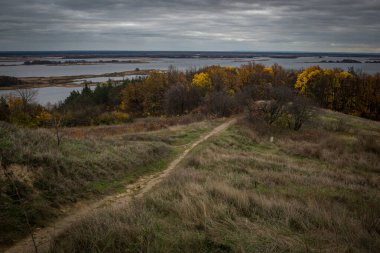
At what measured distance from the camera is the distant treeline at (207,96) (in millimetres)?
44969

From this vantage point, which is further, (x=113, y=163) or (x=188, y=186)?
(x=113, y=163)

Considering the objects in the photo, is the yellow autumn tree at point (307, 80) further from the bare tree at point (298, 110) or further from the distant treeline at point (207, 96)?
the bare tree at point (298, 110)

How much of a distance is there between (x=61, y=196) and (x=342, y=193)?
9.84 metres

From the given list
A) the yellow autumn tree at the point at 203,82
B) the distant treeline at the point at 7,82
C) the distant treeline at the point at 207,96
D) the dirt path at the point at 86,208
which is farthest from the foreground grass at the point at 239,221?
the distant treeline at the point at 7,82

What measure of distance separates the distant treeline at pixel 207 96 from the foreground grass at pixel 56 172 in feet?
81.2

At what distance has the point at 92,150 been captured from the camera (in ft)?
46.7

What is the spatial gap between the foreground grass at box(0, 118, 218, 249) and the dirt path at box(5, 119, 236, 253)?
31cm

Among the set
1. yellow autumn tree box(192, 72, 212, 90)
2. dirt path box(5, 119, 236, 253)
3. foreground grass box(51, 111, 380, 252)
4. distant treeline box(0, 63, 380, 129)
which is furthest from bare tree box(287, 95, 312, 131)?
yellow autumn tree box(192, 72, 212, 90)

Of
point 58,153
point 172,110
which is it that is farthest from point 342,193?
point 172,110

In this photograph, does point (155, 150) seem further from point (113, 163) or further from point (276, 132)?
point (276, 132)

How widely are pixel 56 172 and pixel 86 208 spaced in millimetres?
2105

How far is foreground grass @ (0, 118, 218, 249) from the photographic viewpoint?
314 inches

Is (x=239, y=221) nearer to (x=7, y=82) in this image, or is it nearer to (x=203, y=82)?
(x=203, y=82)

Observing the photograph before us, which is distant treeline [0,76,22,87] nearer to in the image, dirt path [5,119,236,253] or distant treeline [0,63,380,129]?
distant treeline [0,63,380,129]
